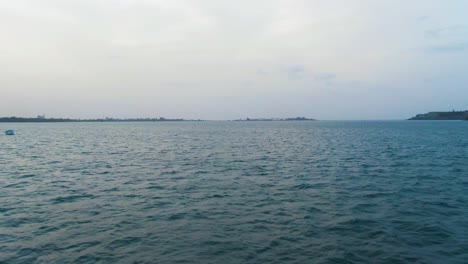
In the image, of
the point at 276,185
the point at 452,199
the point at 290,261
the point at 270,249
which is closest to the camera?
the point at 290,261

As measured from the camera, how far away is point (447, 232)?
16047mm

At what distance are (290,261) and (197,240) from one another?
4586 mm

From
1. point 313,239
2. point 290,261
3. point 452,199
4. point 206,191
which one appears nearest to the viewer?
point 290,261

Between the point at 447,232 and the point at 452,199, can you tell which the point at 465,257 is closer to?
the point at 447,232

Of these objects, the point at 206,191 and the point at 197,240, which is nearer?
the point at 197,240

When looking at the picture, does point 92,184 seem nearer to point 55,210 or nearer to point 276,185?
point 55,210

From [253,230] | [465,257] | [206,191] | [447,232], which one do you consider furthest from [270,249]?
[206,191]

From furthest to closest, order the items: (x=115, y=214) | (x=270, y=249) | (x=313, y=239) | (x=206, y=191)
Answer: (x=206, y=191), (x=115, y=214), (x=313, y=239), (x=270, y=249)

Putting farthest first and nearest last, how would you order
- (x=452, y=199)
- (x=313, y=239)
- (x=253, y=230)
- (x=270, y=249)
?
(x=452, y=199) < (x=253, y=230) < (x=313, y=239) < (x=270, y=249)

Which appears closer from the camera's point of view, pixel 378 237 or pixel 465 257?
pixel 465 257

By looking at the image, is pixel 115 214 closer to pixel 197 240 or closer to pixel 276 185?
pixel 197 240

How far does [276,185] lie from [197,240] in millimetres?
13465

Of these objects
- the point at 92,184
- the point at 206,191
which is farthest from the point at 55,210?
the point at 206,191

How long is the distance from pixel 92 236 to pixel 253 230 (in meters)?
7.95
